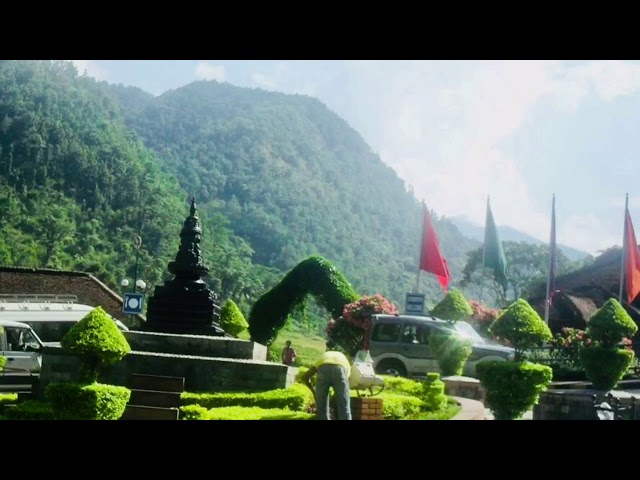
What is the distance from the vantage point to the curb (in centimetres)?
1095

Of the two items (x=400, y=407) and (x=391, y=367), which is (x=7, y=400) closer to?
(x=400, y=407)

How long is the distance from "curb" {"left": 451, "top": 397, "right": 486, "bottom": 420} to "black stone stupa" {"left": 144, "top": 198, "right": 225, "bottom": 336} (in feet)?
14.9

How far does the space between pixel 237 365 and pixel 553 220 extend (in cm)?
1579

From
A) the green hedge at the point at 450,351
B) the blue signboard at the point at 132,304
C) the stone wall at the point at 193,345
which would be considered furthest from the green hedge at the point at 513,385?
the blue signboard at the point at 132,304

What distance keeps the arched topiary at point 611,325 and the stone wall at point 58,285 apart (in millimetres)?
17829

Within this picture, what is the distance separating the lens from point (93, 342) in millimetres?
8500

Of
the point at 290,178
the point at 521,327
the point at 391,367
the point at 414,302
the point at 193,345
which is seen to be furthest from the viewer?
the point at 290,178

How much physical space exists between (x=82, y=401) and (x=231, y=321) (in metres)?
9.81

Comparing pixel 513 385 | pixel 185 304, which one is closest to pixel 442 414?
pixel 513 385

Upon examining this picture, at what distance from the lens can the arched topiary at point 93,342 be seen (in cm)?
849

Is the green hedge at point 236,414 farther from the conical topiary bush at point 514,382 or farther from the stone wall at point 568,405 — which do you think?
the stone wall at point 568,405

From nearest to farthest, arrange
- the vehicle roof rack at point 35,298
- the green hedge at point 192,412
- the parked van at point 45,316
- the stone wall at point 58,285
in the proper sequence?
the green hedge at point 192,412, the parked van at point 45,316, the vehicle roof rack at point 35,298, the stone wall at point 58,285

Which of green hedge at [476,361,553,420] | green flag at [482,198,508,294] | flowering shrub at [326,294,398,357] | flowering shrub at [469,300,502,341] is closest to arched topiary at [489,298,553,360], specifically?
green hedge at [476,361,553,420]
